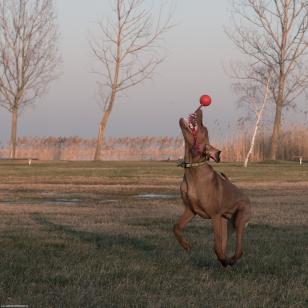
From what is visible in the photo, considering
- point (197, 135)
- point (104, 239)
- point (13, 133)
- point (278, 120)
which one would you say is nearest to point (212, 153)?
point (197, 135)

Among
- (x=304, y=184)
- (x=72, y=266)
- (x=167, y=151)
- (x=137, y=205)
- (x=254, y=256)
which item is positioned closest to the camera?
(x=72, y=266)

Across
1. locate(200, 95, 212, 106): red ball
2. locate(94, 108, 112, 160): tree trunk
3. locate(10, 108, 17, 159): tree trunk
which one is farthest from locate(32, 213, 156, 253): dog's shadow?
locate(10, 108, 17, 159): tree trunk

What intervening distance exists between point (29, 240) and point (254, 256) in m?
2.95

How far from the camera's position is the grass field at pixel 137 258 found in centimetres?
591

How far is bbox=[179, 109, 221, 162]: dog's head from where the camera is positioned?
21.9ft

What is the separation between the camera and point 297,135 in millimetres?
41938

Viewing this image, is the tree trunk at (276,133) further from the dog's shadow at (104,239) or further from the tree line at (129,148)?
the dog's shadow at (104,239)

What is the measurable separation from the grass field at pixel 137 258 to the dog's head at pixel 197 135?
1213mm

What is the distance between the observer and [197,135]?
6.70 m

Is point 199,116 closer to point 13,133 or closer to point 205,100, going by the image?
point 205,100

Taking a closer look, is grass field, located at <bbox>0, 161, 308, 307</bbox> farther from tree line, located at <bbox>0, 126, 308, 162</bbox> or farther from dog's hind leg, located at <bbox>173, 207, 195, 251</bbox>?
tree line, located at <bbox>0, 126, 308, 162</bbox>

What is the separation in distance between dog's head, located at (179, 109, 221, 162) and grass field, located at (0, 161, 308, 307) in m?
1.21

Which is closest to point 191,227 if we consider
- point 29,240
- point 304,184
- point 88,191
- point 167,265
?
point 29,240

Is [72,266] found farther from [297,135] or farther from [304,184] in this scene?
[297,135]
